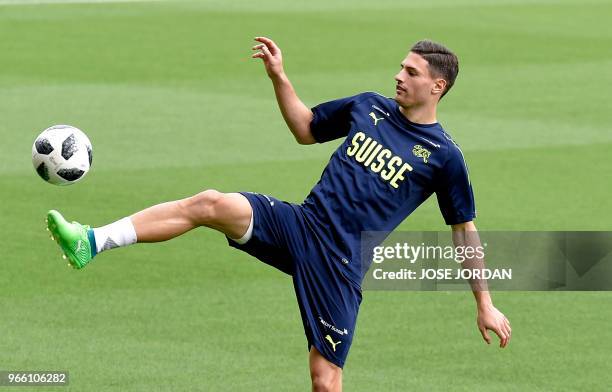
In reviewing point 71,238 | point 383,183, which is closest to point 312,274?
point 383,183

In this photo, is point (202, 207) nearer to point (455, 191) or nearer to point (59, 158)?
point (455, 191)

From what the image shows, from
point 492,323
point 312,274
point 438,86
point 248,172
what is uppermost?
point 438,86

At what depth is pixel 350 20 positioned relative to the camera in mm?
32688

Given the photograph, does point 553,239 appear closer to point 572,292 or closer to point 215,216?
point 572,292

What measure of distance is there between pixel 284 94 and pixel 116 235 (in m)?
1.75

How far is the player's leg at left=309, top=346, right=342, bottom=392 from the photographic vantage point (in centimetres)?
939

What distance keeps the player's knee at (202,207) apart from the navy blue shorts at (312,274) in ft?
1.44

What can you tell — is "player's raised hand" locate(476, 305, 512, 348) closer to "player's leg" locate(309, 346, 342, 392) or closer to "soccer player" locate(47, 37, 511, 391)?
"soccer player" locate(47, 37, 511, 391)

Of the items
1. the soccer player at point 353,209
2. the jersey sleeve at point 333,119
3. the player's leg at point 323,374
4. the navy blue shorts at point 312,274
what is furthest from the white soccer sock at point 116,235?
the jersey sleeve at point 333,119

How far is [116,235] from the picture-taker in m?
Answer: 9.02

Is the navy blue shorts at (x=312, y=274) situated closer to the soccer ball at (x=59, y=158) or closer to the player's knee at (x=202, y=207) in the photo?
the player's knee at (x=202, y=207)

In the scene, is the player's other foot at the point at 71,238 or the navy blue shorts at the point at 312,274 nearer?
the player's other foot at the point at 71,238

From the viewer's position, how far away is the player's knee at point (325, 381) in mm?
9383

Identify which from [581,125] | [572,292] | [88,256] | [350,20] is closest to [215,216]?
[88,256]
